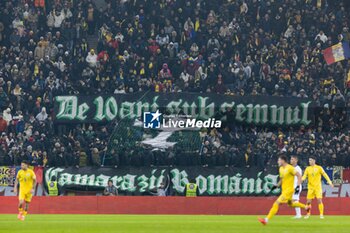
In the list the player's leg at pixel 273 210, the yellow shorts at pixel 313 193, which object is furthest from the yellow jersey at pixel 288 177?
the yellow shorts at pixel 313 193

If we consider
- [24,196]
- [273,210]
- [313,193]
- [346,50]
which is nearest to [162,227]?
[273,210]

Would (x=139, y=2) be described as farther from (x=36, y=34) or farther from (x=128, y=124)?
(x=128, y=124)

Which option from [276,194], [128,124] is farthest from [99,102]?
[276,194]

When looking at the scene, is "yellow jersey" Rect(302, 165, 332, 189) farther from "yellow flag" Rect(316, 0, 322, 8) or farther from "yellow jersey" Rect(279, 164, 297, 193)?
"yellow flag" Rect(316, 0, 322, 8)

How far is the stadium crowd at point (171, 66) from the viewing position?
39.9 meters

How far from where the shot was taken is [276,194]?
3938cm

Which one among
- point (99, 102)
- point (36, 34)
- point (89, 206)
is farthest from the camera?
point (36, 34)

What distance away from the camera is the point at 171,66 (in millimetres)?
44719

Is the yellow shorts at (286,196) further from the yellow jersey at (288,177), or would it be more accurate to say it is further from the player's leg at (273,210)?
the yellow jersey at (288,177)

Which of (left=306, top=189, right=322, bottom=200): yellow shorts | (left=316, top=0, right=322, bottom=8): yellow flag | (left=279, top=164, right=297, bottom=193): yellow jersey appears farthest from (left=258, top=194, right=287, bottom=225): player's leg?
(left=316, top=0, right=322, bottom=8): yellow flag

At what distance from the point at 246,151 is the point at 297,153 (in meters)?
1.96

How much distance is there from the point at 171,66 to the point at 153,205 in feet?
28.4

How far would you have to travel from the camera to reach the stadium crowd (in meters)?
39.9

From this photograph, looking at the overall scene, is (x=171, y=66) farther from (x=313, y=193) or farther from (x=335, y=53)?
(x=313, y=193)
